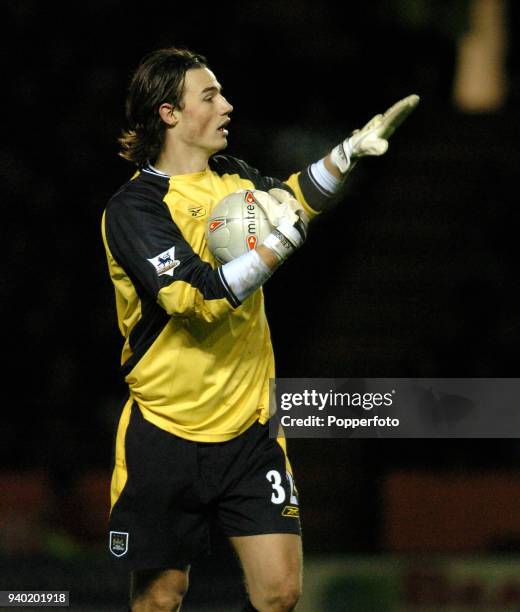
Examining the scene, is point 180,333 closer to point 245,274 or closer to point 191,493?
point 245,274

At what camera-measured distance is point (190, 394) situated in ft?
11.9

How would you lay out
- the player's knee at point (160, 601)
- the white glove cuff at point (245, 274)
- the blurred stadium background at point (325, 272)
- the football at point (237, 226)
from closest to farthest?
the white glove cuff at point (245, 274) → the football at point (237, 226) → the player's knee at point (160, 601) → the blurred stadium background at point (325, 272)

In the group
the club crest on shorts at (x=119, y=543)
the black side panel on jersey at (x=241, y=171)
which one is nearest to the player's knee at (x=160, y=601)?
the club crest on shorts at (x=119, y=543)

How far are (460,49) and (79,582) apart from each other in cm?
379

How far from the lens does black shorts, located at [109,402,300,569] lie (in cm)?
360

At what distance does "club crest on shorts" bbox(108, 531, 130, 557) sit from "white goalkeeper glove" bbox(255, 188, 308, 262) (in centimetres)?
93

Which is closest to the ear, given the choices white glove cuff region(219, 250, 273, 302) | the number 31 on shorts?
white glove cuff region(219, 250, 273, 302)

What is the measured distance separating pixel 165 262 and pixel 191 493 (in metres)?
0.67

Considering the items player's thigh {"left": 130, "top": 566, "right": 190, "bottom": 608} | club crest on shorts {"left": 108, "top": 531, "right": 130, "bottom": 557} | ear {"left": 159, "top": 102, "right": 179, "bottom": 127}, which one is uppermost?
ear {"left": 159, "top": 102, "right": 179, "bottom": 127}

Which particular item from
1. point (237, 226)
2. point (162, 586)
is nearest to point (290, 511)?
point (162, 586)

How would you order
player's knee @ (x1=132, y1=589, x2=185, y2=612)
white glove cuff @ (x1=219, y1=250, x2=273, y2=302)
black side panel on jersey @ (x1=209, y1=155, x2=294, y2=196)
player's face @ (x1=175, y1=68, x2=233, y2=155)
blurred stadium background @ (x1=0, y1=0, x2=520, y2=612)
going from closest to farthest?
white glove cuff @ (x1=219, y1=250, x2=273, y2=302) < player's knee @ (x1=132, y1=589, x2=185, y2=612) < player's face @ (x1=175, y1=68, x2=233, y2=155) < black side panel on jersey @ (x1=209, y1=155, x2=294, y2=196) < blurred stadium background @ (x1=0, y1=0, x2=520, y2=612)

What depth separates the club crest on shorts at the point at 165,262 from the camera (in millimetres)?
3486

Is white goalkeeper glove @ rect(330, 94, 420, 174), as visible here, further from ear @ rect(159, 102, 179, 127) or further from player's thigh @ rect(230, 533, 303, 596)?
player's thigh @ rect(230, 533, 303, 596)

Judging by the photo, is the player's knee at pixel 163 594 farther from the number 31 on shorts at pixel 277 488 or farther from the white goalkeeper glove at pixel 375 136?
the white goalkeeper glove at pixel 375 136
